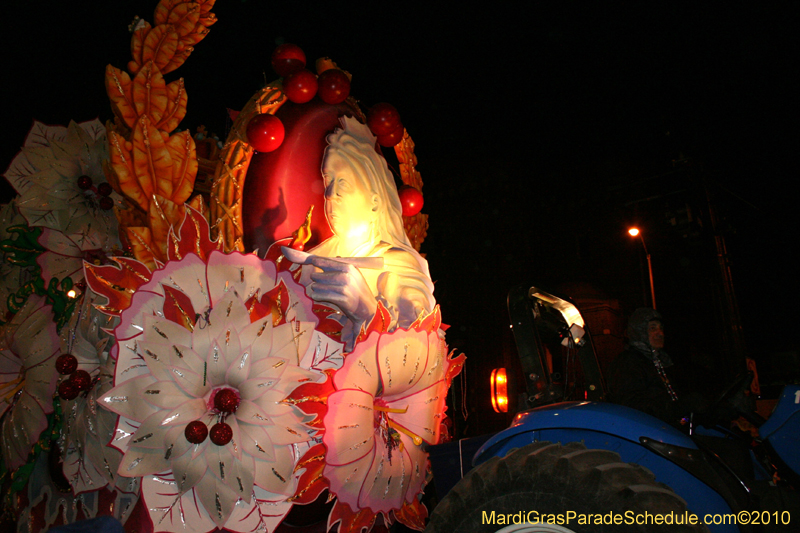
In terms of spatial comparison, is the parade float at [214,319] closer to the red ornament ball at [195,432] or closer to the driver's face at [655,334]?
the red ornament ball at [195,432]

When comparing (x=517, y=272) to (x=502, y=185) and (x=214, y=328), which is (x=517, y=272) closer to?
(x=502, y=185)

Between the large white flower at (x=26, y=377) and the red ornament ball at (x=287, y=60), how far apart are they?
1681 millimetres

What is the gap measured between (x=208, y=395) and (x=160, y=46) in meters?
1.64

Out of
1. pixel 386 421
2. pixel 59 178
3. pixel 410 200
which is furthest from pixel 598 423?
pixel 59 178

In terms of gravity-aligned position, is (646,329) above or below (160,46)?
below

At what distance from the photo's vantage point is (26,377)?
2.33 meters

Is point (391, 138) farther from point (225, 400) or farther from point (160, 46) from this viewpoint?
point (225, 400)

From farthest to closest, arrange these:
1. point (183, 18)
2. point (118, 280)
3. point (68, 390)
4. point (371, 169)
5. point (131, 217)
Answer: point (371, 169), point (183, 18), point (131, 217), point (68, 390), point (118, 280)

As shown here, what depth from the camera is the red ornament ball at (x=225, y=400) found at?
1786 millimetres

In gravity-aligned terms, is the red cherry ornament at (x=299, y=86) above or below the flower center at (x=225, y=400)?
above

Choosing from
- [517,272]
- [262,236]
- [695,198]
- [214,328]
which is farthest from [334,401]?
[517,272]

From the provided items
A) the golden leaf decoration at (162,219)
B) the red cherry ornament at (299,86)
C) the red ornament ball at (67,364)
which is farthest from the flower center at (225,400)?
the red cherry ornament at (299,86)

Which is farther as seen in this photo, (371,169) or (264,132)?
(371,169)

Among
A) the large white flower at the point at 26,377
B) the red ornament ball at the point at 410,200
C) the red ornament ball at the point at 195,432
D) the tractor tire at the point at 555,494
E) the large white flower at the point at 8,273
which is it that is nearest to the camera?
the tractor tire at the point at 555,494
